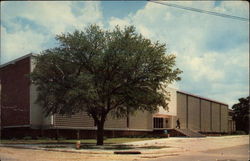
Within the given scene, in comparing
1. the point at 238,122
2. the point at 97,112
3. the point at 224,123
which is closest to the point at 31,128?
the point at 97,112

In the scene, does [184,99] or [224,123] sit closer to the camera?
[184,99]

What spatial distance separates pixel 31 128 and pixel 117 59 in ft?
54.0

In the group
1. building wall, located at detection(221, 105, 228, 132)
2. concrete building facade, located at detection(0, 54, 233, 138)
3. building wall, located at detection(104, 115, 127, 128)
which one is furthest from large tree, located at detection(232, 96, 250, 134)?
building wall, located at detection(104, 115, 127, 128)

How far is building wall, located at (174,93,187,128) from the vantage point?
2685 inches

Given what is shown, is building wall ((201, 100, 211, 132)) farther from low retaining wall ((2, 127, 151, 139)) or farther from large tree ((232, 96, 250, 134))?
low retaining wall ((2, 127, 151, 139))

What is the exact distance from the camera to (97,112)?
1412 inches

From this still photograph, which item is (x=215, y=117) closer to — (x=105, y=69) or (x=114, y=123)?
(x=114, y=123)

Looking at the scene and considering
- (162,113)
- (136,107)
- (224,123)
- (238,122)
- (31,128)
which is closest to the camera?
(136,107)

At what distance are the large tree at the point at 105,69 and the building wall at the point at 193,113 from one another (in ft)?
128

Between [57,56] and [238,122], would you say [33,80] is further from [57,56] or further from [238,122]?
[238,122]

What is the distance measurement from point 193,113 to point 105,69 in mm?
42930

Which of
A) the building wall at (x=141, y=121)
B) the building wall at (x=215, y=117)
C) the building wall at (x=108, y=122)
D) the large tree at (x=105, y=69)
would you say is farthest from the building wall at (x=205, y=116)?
the large tree at (x=105, y=69)

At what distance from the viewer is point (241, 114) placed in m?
95.4

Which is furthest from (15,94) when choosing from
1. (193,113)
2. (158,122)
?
(193,113)
